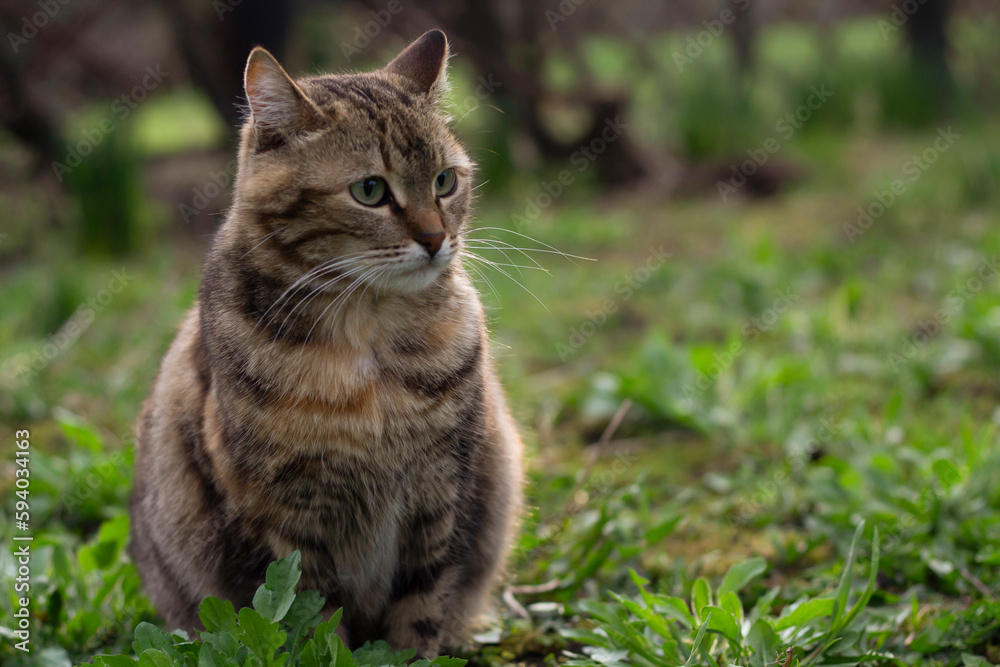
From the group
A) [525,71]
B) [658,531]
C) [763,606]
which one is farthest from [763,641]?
[525,71]

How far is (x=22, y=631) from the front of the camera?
1.98m

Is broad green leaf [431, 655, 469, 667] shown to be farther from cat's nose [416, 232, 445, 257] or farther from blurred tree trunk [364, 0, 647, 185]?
blurred tree trunk [364, 0, 647, 185]

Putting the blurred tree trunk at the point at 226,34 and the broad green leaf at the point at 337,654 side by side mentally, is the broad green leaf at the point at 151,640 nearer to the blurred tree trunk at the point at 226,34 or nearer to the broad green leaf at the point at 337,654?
the broad green leaf at the point at 337,654

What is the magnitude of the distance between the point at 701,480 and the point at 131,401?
2.25 m

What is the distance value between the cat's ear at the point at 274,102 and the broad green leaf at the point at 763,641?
4.57 feet

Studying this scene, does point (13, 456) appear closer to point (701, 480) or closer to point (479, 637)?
point (479, 637)

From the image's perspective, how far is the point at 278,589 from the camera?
162 cm

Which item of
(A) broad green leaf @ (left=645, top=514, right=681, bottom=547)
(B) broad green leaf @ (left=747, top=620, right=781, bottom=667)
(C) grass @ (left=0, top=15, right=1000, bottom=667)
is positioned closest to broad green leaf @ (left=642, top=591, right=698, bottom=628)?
(C) grass @ (left=0, top=15, right=1000, bottom=667)

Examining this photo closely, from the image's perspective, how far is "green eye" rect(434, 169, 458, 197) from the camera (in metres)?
1.87

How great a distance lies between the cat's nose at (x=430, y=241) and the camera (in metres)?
1.72

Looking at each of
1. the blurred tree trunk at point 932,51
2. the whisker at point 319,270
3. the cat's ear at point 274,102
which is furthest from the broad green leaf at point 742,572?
the blurred tree trunk at point 932,51

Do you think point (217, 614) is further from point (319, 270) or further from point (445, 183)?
point (445, 183)

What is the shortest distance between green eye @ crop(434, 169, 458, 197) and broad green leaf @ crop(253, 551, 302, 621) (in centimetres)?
82

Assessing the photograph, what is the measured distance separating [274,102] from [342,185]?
224mm
